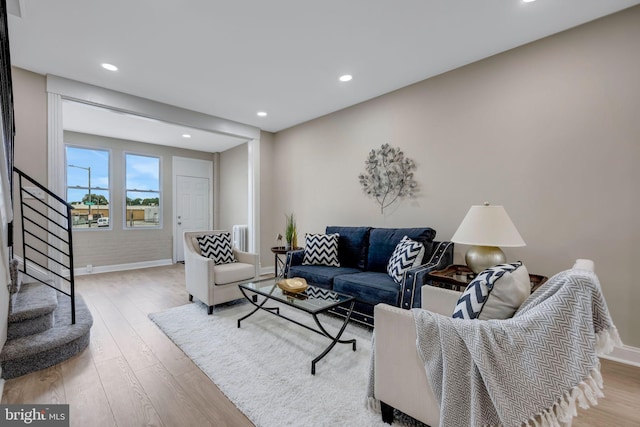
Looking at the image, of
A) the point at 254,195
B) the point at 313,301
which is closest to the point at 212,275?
the point at 313,301

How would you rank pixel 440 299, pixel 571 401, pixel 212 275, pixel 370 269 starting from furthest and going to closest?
pixel 370 269 < pixel 212 275 < pixel 440 299 < pixel 571 401

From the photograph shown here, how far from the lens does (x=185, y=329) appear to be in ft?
8.82

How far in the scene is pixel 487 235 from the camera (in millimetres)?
2092

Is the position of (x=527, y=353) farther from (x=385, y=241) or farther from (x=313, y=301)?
(x=385, y=241)

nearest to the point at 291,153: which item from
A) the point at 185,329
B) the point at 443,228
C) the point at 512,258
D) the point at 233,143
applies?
the point at 233,143

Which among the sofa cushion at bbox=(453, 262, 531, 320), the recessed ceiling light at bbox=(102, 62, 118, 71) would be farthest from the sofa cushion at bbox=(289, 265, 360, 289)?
the recessed ceiling light at bbox=(102, 62, 118, 71)

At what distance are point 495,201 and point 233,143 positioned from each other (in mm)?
4842

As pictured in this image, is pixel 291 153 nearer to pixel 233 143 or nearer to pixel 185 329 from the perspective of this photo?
pixel 233 143

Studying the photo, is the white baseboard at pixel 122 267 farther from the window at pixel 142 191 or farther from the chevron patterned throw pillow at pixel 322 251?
the chevron patterned throw pillow at pixel 322 251

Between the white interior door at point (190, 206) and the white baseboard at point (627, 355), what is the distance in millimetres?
6452

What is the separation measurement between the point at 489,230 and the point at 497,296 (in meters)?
0.96

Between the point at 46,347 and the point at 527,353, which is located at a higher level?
the point at 527,353

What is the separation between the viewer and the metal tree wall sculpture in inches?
133

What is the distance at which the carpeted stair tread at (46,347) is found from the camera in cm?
192
